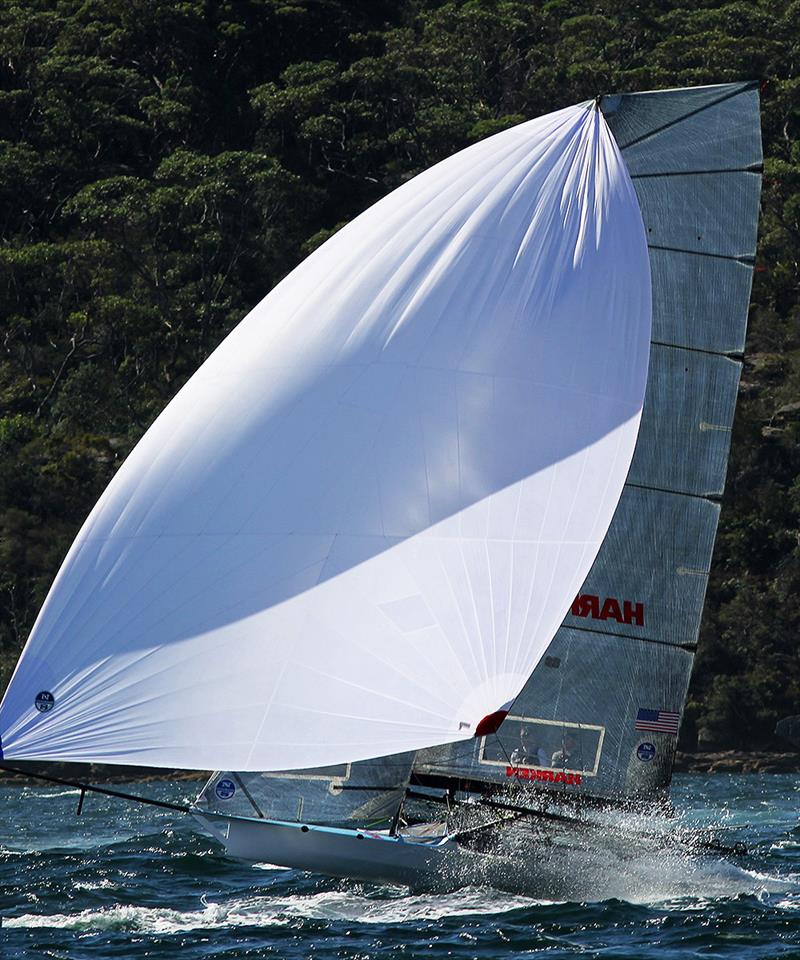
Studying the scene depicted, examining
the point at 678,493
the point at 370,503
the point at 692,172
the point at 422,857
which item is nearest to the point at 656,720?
the point at 678,493

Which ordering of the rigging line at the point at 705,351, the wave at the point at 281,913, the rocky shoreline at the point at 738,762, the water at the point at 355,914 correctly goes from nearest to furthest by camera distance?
the water at the point at 355,914 → the wave at the point at 281,913 → the rigging line at the point at 705,351 → the rocky shoreline at the point at 738,762

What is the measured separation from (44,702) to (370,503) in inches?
92.3

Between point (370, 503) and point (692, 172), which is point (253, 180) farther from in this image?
point (370, 503)

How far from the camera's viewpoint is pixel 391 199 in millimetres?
11625

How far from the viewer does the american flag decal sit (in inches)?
506

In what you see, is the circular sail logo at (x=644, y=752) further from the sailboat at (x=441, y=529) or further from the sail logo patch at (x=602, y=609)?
the sail logo patch at (x=602, y=609)

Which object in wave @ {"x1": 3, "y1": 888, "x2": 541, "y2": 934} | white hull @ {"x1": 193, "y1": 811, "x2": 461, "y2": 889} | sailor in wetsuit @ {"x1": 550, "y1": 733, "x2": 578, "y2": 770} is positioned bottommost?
wave @ {"x1": 3, "y1": 888, "x2": 541, "y2": 934}

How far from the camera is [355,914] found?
11.3 meters

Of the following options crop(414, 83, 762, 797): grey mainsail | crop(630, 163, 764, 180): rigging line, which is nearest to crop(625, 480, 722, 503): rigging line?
crop(414, 83, 762, 797): grey mainsail

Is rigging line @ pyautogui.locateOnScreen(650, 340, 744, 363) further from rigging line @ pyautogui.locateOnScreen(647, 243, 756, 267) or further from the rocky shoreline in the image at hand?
the rocky shoreline

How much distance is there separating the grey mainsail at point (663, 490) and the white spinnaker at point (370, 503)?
4.38 feet

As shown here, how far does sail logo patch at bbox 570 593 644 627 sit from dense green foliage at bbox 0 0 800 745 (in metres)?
21.6

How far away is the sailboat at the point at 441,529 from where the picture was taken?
10.2 m

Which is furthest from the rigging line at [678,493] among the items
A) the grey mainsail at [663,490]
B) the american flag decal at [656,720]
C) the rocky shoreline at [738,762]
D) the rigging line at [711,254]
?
the rocky shoreline at [738,762]
